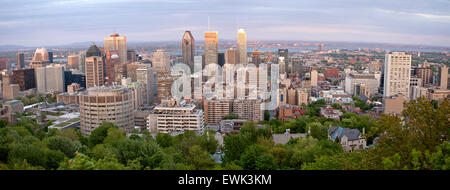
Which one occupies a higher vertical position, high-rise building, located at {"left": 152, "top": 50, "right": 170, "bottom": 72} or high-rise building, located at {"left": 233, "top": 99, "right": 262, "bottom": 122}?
high-rise building, located at {"left": 152, "top": 50, "right": 170, "bottom": 72}

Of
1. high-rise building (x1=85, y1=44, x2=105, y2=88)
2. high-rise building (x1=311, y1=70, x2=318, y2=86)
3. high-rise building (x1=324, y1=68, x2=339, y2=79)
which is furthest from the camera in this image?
high-rise building (x1=324, y1=68, x2=339, y2=79)

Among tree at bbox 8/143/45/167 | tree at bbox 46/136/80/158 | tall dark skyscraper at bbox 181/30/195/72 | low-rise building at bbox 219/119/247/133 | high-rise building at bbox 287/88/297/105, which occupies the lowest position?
low-rise building at bbox 219/119/247/133

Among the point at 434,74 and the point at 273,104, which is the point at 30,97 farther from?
the point at 434,74

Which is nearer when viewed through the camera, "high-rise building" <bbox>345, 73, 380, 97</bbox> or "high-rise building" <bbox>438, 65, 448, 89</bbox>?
"high-rise building" <bbox>438, 65, 448, 89</bbox>

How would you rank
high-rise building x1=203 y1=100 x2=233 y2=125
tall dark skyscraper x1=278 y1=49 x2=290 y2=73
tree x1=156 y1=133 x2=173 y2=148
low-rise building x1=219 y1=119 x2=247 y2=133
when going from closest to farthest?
tree x1=156 y1=133 x2=173 y2=148 < low-rise building x1=219 y1=119 x2=247 y2=133 < high-rise building x1=203 y1=100 x2=233 y2=125 < tall dark skyscraper x1=278 y1=49 x2=290 y2=73

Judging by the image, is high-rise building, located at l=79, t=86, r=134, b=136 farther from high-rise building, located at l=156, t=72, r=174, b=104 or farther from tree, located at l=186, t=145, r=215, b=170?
high-rise building, located at l=156, t=72, r=174, b=104

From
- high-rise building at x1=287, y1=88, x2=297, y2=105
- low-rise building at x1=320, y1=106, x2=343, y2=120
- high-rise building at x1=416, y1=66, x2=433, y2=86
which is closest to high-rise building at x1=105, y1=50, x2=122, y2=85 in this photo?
high-rise building at x1=287, y1=88, x2=297, y2=105
